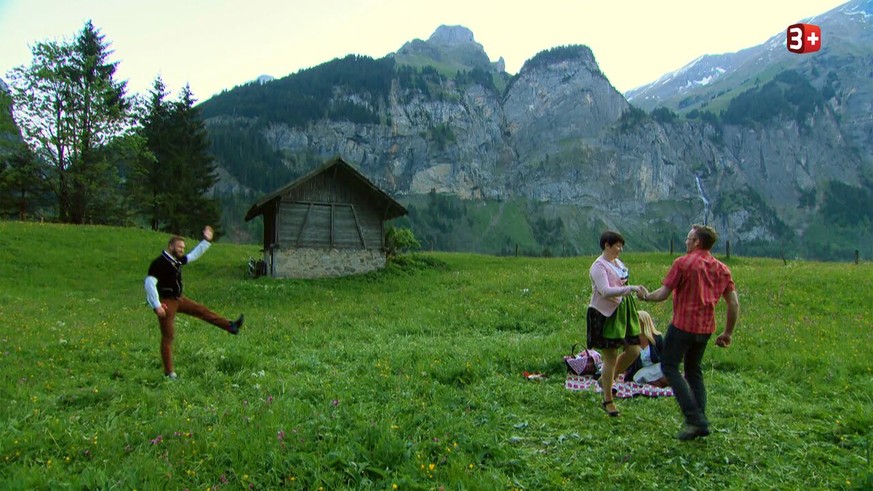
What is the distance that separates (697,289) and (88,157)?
169 ft

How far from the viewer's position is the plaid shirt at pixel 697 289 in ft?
20.9

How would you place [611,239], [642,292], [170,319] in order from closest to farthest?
[642,292] < [611,239] < [170,319]

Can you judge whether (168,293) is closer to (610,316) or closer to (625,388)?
(610,316)

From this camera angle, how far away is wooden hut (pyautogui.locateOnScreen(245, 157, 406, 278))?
28.7 metres

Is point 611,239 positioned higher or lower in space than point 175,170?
lower

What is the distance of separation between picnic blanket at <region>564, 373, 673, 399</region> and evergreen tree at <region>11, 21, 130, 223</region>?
46.8 metres

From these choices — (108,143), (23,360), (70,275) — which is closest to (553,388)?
(23,360)

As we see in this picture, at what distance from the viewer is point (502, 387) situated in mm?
8570

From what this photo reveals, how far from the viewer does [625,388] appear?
8.40 metres

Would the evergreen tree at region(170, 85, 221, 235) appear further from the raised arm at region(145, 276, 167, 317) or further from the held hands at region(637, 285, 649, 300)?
the held hands at region(637, 285, 649, 300)

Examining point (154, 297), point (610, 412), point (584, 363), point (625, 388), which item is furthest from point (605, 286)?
point (154, 297)

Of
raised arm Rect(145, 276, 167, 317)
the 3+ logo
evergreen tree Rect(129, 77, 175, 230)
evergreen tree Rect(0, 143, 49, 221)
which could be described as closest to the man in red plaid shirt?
raised arm Rect(145, 276, 167, 317)

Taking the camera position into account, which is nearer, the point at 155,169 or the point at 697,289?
the point at 697,289

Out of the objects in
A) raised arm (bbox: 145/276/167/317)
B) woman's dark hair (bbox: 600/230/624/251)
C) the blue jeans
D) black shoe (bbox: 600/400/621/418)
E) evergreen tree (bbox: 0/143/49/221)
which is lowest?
black shoe (bbox: 600/400/621/418)
